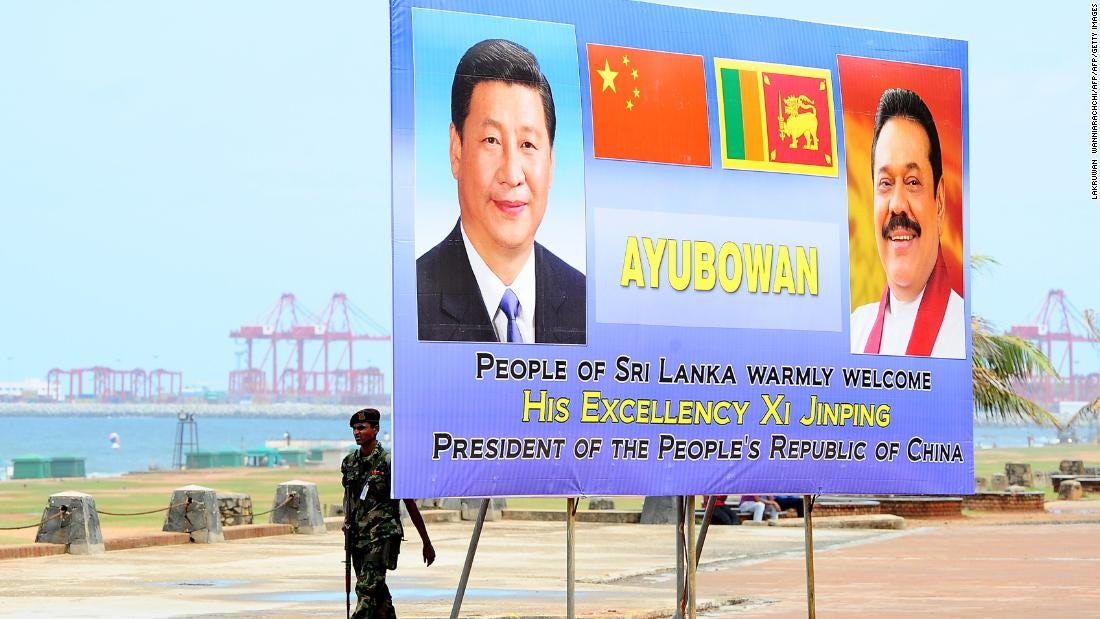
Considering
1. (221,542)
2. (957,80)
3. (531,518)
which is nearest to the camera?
(957,80)

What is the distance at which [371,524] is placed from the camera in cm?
1198

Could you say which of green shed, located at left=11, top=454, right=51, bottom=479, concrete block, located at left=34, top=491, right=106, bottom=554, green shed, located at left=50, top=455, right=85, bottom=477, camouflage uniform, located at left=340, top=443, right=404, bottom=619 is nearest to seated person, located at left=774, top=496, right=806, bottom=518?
concrete block, located at left=34, top=491, right=106, bottom=554

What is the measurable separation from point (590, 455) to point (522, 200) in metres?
1.83

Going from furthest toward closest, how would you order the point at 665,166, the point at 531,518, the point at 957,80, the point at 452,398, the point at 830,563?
the point at 531,518 < the point at 830,563 < the point at 957,80 < the point at 665,166 < the point at 452,398

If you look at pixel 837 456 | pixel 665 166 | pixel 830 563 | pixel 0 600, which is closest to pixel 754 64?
pixel 665 166

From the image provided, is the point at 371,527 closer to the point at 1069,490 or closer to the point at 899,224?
the point at 899,224

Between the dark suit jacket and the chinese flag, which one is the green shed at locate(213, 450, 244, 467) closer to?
the chinese flag

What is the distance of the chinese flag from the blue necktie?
1198 mm

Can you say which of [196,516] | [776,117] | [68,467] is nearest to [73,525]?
[196,516]

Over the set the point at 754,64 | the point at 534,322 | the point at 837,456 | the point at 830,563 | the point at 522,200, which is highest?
the point at 754,64

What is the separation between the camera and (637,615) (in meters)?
16.0

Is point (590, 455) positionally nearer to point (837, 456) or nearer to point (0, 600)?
point (837, 456)

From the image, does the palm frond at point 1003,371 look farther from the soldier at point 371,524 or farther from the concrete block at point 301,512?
the soldier at point 371,524

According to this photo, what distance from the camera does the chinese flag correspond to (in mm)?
11977
